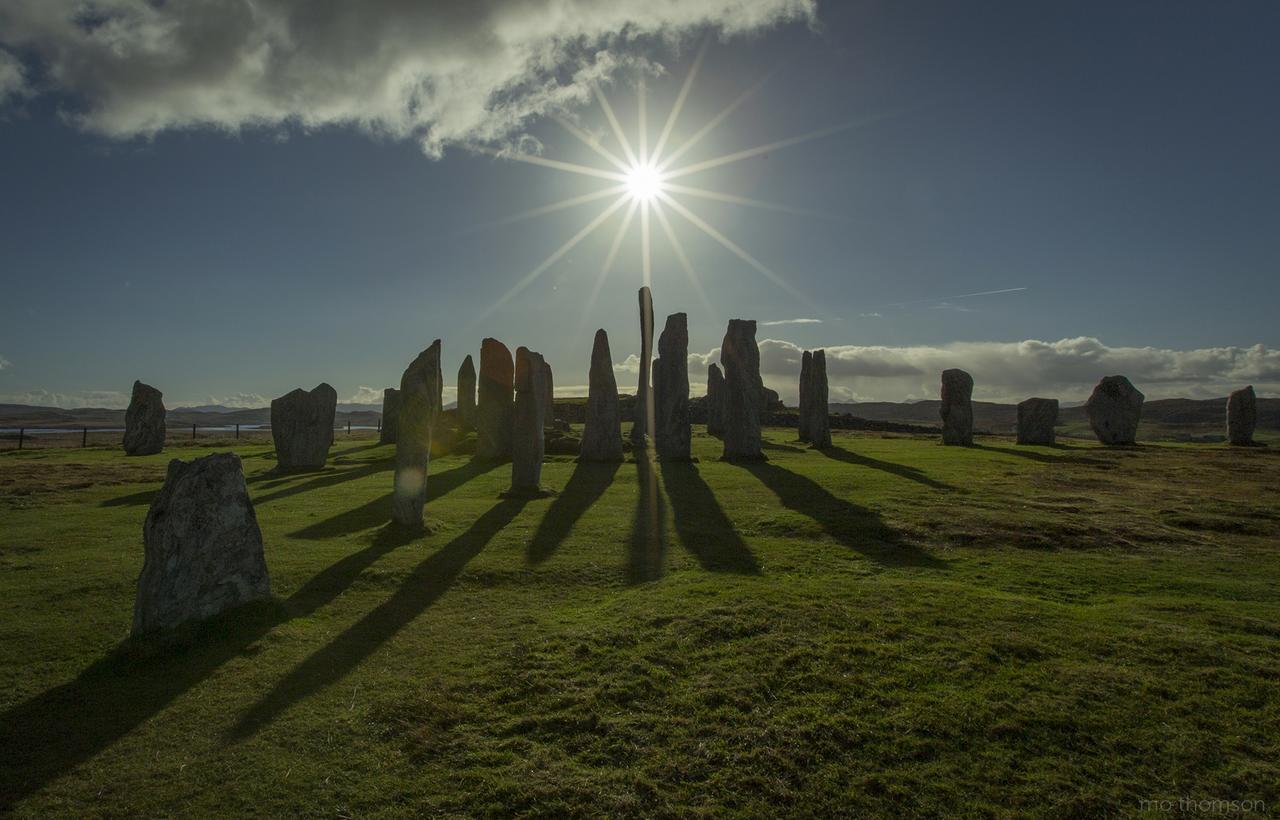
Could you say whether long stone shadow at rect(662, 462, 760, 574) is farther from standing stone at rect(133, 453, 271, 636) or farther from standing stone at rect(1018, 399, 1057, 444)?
standing stone at rect(1018, 399, 1057, 444)

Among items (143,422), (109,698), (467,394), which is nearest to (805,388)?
(467,394)

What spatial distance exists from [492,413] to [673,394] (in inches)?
301

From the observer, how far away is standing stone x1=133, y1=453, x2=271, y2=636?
771 centimetres

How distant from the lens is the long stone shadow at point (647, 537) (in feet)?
35.2

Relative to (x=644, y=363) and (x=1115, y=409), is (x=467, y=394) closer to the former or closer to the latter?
(x=644, y=363)

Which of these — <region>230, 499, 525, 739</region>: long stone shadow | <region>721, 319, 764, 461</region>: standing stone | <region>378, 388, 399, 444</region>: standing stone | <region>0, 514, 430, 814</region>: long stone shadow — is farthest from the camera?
<region>378, 388, 399, 444</region>: standing stone

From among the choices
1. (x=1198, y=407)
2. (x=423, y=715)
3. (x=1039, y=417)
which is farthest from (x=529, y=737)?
(x=1198, y=407)

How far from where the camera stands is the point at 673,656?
280 inches

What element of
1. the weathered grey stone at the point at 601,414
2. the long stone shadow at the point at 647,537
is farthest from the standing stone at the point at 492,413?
the long stone shadow at the point at 647,537

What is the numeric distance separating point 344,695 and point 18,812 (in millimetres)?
2400

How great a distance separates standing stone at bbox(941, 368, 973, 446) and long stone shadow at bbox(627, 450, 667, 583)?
19.7 m

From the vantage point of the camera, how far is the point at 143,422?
3111 cm

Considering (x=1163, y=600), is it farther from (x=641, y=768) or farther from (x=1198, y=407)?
(x=1198, y=407)

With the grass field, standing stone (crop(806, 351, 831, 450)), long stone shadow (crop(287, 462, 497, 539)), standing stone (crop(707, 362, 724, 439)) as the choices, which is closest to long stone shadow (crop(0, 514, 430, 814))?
the grass field
